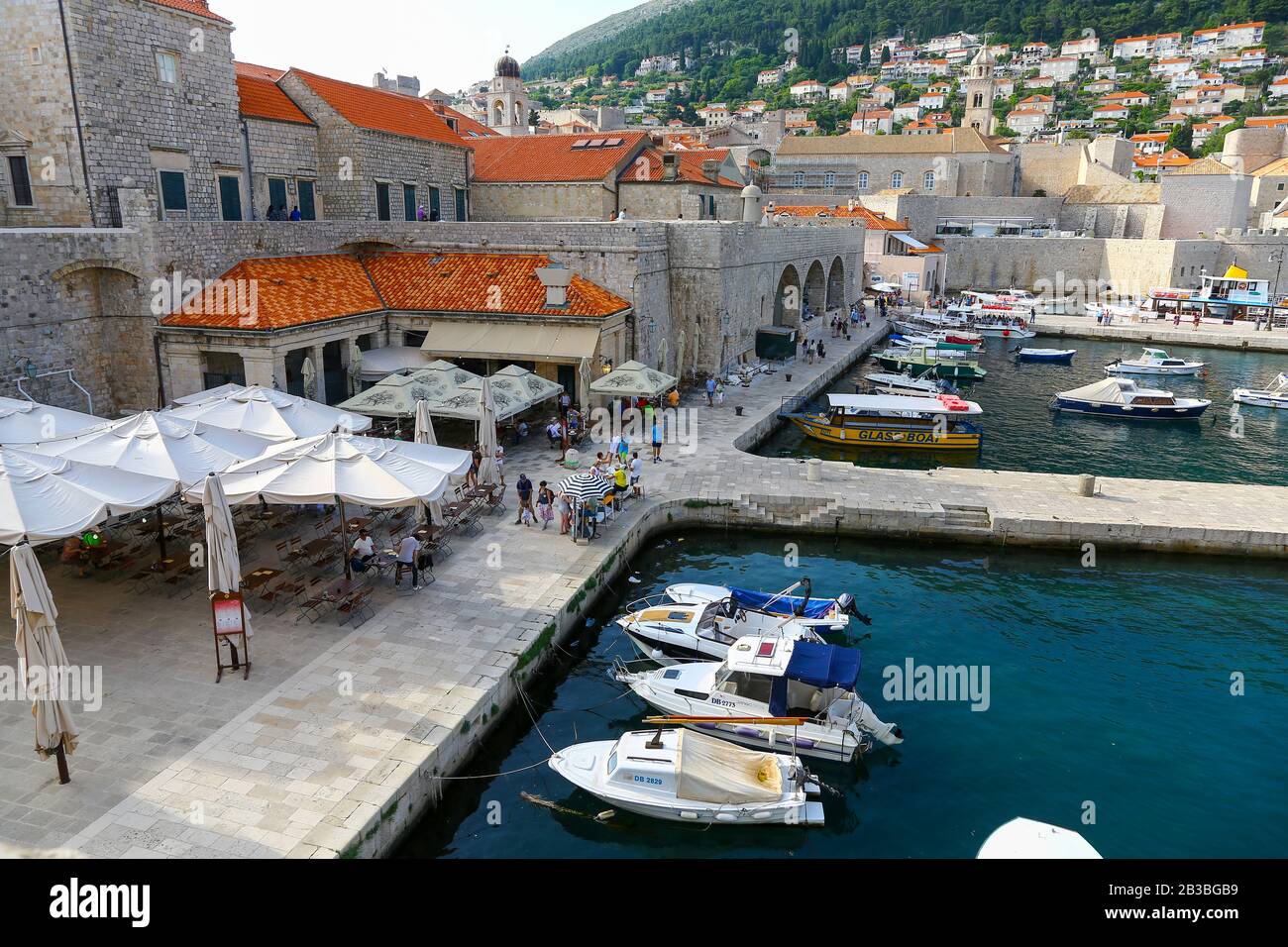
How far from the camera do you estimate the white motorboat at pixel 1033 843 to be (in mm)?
8766

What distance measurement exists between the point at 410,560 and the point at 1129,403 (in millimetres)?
30177

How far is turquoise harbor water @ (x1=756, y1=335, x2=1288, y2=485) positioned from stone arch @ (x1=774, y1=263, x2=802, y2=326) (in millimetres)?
4084

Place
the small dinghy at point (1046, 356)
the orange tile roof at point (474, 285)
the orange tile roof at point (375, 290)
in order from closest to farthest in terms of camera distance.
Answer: the orange tile roof at point (375, 290)
the orange tile roof at point (474, 285)
the small dinghy at point (1046, 356)

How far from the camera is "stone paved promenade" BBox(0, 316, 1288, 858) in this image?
879cm

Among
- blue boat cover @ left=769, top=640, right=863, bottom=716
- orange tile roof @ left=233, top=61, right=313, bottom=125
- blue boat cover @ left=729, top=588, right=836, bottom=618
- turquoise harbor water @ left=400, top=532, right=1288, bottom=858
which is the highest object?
orange tile roof @ left=233, top=61, right=313, bottom=125

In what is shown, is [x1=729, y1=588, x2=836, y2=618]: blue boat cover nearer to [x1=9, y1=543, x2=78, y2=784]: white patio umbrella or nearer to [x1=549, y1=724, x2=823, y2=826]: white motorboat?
[x1=549, y1=724, x2=823, y2=826]: white motorboat

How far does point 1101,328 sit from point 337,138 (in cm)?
4740

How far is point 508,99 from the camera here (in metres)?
58.4

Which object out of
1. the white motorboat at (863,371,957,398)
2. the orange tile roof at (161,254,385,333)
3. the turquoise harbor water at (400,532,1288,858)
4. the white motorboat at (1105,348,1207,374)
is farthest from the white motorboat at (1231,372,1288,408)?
the orange tile roof at (161,254,385,333)

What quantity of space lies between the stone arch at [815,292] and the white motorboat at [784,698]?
3662 centimetres

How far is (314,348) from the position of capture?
22.8m

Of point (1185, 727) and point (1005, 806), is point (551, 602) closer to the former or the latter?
point (1005, 806)

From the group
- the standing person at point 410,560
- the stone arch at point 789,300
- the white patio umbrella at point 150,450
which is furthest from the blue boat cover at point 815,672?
the stone arch at point 789,300

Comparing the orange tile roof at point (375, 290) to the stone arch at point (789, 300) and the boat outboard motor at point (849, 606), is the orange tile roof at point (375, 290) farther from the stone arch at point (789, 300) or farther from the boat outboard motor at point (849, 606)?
the stone arch at point (789, 300)
